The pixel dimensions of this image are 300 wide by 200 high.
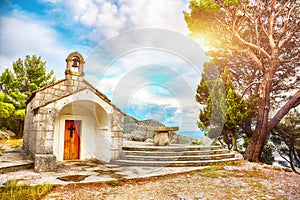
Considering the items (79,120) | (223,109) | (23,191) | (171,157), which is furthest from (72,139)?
(223,109)

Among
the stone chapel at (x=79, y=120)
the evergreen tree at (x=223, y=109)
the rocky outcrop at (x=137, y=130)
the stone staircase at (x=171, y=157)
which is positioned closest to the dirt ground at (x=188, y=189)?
the stone staircase at (x=171, y=157)

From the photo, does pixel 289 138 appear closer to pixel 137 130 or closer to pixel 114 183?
pixel 137 130

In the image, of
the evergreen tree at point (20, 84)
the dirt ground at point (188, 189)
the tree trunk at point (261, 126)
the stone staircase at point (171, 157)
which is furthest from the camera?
the evergreen tree at point (20, 84)

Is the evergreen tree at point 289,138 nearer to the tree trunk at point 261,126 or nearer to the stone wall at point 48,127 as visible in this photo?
the tree trunk at point 261,126

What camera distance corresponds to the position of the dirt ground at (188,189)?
4832 millimetres

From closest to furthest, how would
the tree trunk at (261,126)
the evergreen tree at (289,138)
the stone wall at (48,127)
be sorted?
the stone wall at (48,127), the tree trunk at (261,126), the evergreen tree at (289,138)

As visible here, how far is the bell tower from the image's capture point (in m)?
9.19

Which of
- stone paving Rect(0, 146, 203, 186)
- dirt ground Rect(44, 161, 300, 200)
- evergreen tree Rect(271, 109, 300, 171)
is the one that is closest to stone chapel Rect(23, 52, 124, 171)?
stone paving Rect(0, 146, 203, 186)

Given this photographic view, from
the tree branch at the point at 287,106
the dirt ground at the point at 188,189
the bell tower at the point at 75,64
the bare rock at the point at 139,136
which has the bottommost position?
the dirt ground at the point at 188,189

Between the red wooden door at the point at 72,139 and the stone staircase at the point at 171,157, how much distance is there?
7.13 ft

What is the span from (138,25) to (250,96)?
30.4 feet

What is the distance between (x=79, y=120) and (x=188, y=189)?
6222mm

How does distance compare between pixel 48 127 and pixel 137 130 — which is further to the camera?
pixel 137 130

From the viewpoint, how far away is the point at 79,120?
9.66 metres
